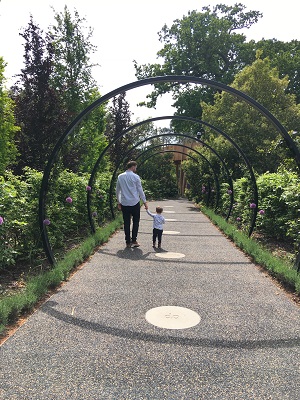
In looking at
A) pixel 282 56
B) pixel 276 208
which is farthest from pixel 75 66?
pixel 282 56

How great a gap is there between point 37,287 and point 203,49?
30.0m

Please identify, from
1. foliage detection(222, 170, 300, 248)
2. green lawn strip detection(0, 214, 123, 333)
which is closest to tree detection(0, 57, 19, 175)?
green lawn strip detection(0, 214, 123, 333)

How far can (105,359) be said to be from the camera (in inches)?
111

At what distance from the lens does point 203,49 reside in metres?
30.1

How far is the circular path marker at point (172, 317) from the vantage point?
355 cm

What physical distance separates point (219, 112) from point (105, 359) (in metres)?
19.5

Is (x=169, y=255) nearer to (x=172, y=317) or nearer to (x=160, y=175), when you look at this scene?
(x=172, y=317)

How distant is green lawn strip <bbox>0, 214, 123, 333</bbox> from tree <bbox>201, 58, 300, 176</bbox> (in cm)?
1103

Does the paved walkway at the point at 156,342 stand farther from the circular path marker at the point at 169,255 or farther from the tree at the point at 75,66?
the tree at the point at 75,66

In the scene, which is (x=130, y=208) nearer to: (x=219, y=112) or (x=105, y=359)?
(x=105, y=359)

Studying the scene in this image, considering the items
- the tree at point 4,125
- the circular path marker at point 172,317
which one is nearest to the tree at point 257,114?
the tree at point 4,125

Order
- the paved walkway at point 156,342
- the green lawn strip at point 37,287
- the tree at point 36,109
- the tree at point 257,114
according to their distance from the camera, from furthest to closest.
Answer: the tree at point 257,114
the tree at point 36,109
the green lawn strip at point 37,287
the paved walkway at point 156,342

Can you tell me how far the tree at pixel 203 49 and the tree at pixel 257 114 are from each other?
11451 mm

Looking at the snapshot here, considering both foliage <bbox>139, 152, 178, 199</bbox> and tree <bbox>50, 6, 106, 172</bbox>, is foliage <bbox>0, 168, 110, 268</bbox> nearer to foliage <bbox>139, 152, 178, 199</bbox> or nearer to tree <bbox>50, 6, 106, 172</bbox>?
tree <bbox>50, 6, 106, 172</bbox>
